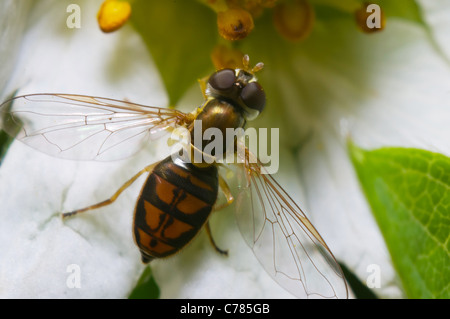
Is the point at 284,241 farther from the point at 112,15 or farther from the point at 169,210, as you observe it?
the point at 112,15

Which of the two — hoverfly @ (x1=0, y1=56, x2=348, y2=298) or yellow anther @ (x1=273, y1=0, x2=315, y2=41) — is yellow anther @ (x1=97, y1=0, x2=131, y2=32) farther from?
yellow anther @ (x1=273, y1=0, x2=315, y2=41)

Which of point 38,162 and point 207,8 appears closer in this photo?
point 38,162

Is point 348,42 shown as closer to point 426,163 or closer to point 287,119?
point 287,119

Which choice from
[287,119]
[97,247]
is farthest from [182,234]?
[287,119]

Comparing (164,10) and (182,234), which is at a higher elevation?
(164,10)

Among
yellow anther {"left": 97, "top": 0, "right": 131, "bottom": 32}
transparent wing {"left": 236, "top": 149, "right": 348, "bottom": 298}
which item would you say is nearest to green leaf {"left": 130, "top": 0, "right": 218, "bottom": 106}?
yellow anther {"left": 97, "top": 0, "right": 131, "bottom": 32}

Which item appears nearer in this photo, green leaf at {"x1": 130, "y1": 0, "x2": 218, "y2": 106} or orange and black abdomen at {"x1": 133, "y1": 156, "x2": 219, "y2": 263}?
orange and black abdomen at {"x1": 133, "y1": 156, "x2": 219, "y2": 263}

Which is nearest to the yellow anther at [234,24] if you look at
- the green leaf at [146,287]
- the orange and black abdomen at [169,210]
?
the orange and black abdomen at [169,210]

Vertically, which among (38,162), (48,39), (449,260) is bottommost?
(449,260)
